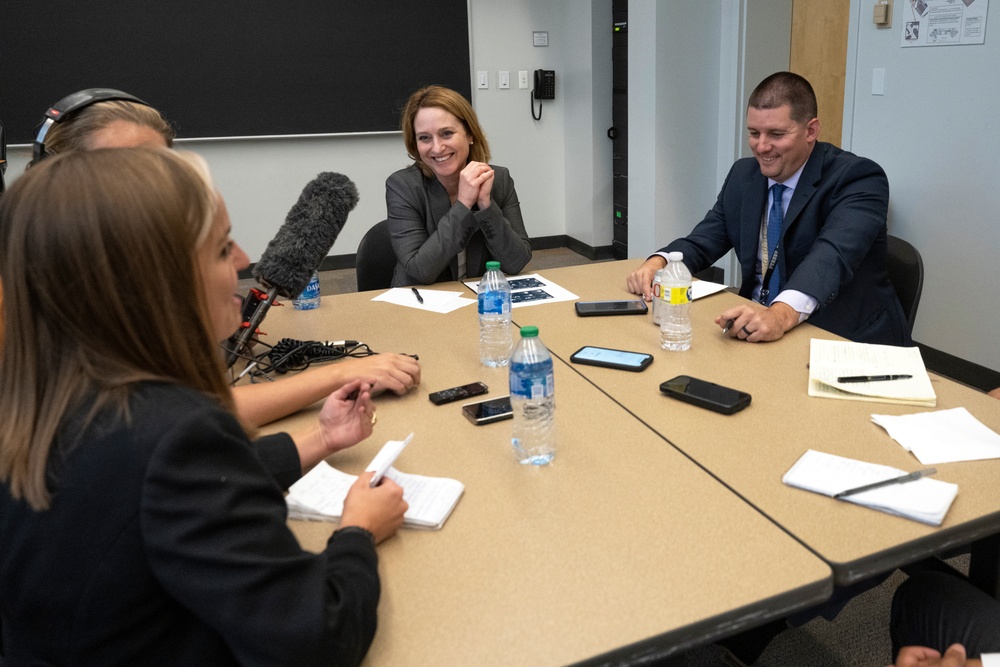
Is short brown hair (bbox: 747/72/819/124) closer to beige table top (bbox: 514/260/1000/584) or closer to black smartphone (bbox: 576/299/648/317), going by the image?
beige table top (bbox: 514/260/1000/584)

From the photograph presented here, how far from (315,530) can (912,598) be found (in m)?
1.01

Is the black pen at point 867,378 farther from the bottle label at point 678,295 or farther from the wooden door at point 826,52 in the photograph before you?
the wooden door at point 826,52

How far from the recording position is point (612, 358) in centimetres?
168

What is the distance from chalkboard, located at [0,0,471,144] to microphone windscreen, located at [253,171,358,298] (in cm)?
339

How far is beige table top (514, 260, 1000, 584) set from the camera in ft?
3.35

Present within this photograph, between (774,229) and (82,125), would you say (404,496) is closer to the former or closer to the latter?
(82,125)

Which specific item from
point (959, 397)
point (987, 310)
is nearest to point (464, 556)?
point (959, 397)

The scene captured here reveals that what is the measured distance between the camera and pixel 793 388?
1.51 metres

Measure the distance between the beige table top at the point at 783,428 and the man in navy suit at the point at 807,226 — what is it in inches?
7.8

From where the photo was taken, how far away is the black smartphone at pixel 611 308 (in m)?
2.04

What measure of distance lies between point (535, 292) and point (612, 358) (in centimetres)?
65

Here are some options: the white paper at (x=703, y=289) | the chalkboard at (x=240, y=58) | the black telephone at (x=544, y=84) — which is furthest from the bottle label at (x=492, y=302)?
the black telephone at (x=544, y=84)

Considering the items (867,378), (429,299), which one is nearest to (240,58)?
(429,299)

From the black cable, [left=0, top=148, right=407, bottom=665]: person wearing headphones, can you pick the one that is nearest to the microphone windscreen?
the black cable
